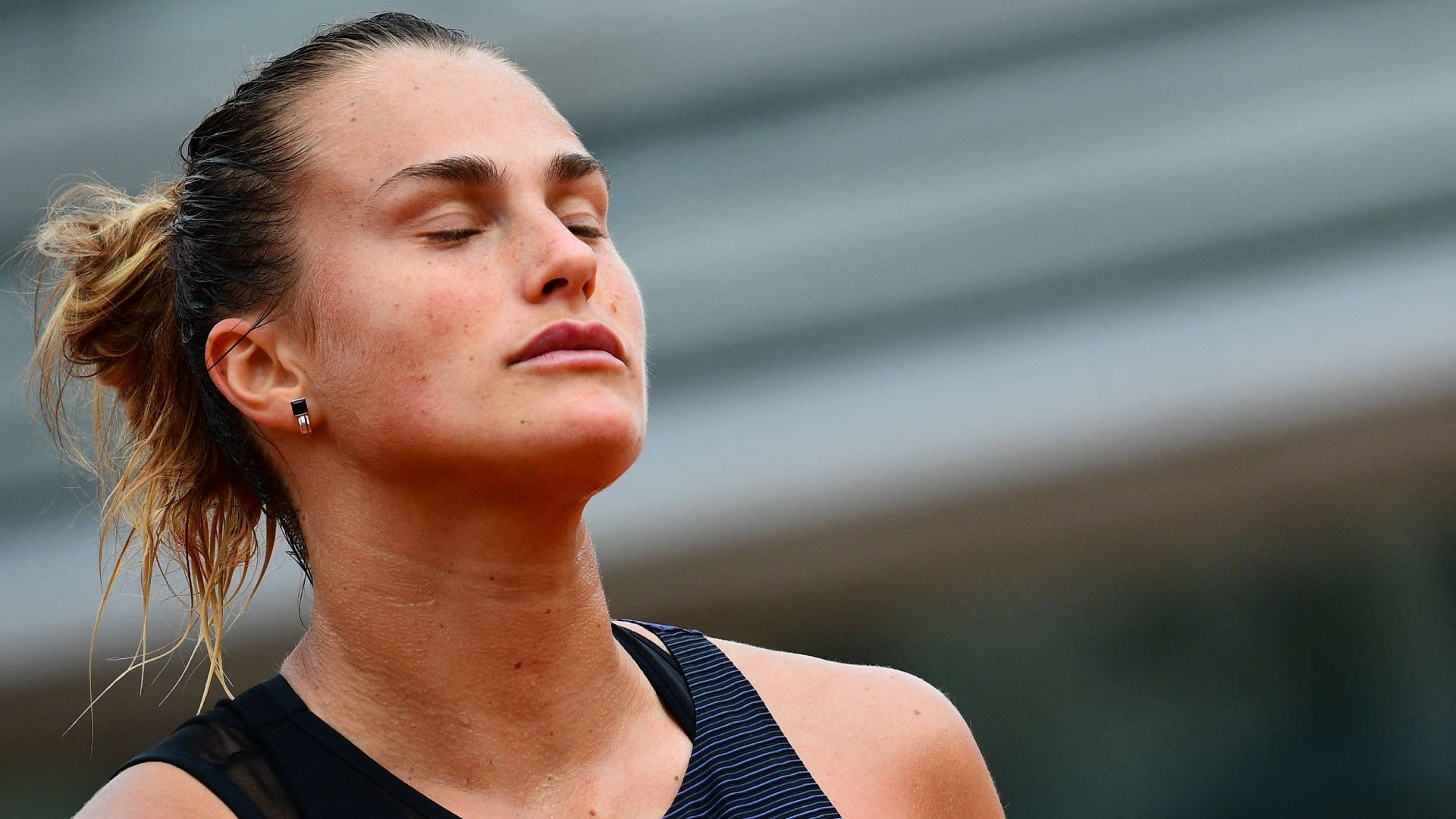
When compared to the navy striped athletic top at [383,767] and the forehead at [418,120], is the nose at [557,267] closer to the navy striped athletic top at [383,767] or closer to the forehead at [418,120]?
the forehead at [418,120]

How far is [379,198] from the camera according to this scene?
5.01 feet

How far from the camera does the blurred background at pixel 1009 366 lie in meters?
4.61

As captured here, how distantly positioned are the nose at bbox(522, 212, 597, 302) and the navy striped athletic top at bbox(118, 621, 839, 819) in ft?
1.56

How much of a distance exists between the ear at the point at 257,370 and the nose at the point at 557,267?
299mm

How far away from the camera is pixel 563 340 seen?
1.46 m

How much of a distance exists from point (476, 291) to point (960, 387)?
3705 millimetres

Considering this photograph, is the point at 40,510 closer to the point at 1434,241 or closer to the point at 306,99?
the point at 306,99

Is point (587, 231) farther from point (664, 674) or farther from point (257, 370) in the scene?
point (664, 674)

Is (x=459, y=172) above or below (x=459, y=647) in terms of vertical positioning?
above

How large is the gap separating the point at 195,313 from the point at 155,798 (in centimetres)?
62

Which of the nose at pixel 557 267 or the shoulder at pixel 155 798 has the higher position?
the nose at pixel 557 267

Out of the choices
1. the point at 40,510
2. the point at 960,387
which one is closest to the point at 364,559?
the point at 960,387

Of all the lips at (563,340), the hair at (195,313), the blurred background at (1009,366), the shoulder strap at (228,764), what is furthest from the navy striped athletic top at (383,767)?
the blurred background at (1009,366)

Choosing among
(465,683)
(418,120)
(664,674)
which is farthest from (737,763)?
(418,120)
